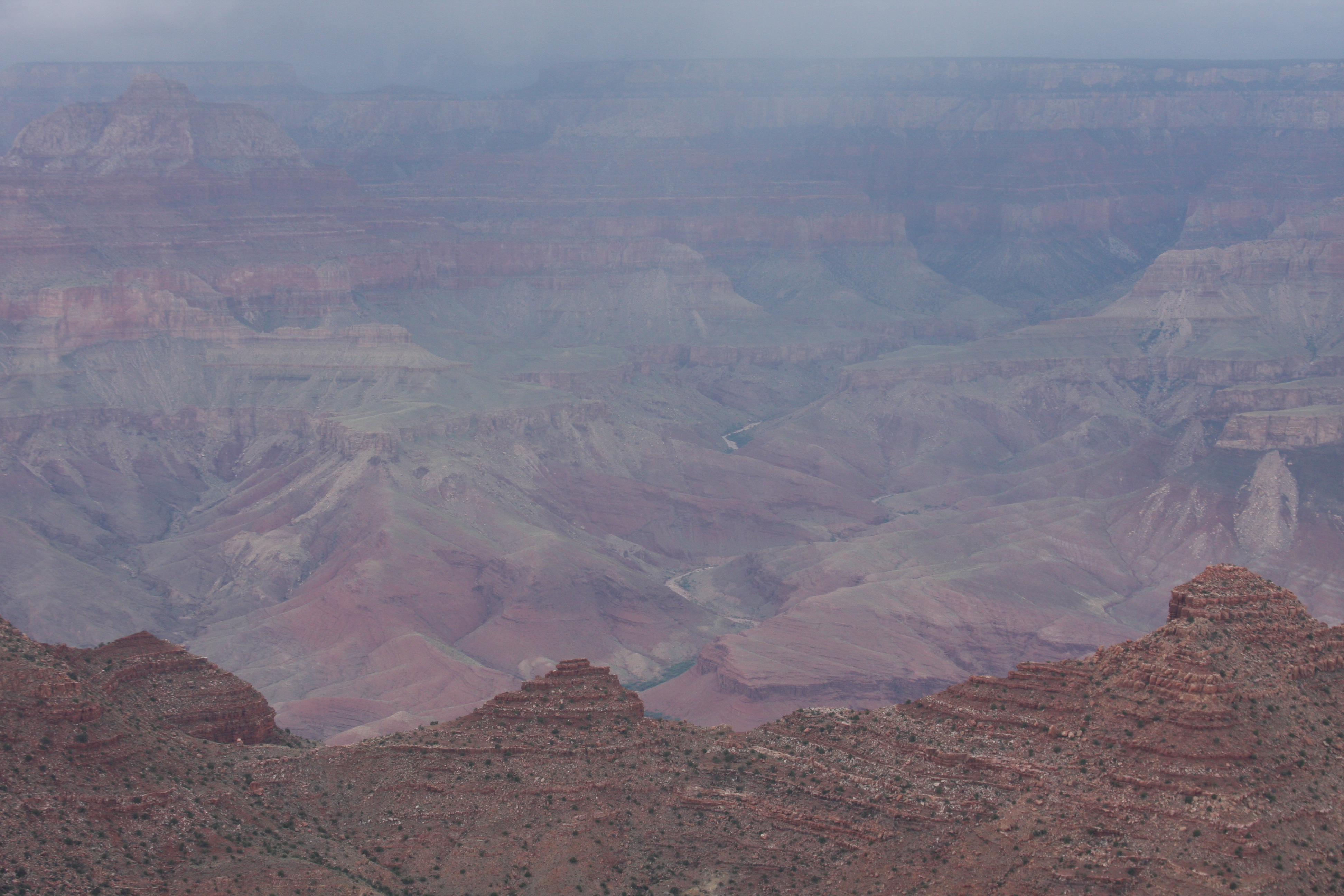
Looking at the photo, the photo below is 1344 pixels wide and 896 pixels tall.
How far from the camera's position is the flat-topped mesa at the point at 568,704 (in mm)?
44844

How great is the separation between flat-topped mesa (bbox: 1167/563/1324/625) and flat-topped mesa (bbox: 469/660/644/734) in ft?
48.7

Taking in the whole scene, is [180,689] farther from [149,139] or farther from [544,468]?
[149,139]

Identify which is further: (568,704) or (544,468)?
(544,468)

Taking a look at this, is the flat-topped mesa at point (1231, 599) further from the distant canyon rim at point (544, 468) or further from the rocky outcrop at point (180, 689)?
the distant canyon rim at point (544, 468)

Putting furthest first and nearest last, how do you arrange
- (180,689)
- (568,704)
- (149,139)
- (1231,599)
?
(149,139), (180,689), (568,704), (1231,599)

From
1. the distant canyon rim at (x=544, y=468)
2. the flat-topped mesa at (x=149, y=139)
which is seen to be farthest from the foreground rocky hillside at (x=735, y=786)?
the flat-topped mesa at (x=149, y=139)

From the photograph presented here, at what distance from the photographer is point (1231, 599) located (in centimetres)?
4241

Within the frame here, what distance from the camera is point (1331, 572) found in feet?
372

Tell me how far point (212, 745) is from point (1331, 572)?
9031cm

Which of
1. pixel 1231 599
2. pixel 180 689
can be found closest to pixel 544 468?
pixel 180 689

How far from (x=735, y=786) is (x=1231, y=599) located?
1357cm

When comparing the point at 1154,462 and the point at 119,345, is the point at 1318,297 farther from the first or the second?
the point at 119,345

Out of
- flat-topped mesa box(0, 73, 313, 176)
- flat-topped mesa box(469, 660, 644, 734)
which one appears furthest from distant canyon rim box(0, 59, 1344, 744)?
flat-topped mesa box(469, 660, 644, 734)

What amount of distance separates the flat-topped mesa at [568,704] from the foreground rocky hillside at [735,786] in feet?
0.26
